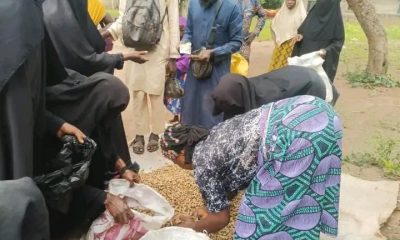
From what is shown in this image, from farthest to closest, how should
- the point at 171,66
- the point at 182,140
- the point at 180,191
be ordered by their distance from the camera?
1. the point at 171,66
2. the point at 180,191
3. the point at 182,140

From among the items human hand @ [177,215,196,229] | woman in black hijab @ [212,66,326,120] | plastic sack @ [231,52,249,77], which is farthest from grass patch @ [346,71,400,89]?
human hand @ [177,215,196,229]

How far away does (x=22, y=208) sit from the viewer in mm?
1240

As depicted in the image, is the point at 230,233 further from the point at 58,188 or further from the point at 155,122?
the point at 155,122

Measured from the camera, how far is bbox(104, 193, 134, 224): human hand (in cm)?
249

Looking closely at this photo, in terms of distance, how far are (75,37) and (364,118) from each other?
4266 millimetres

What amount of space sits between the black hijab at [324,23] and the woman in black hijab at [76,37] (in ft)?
8.75

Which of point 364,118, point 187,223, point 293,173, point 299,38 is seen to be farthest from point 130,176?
point 364,118

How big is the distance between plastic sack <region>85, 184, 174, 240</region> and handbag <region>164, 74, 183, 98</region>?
2.06 metres

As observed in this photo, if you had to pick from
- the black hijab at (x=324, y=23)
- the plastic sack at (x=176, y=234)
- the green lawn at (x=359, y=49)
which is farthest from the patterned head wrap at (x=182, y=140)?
the green lawn at (x=359, y=49)

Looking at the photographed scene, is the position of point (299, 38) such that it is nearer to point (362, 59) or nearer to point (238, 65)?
point (238, 65)

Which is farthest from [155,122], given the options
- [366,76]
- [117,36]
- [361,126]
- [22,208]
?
[366,76]

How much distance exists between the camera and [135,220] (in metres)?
2.55

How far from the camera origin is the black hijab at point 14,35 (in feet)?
6.07

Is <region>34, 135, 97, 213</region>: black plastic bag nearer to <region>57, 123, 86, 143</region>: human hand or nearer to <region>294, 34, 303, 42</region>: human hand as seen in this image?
<region>57, 123, 86, 143</region>: human hand
